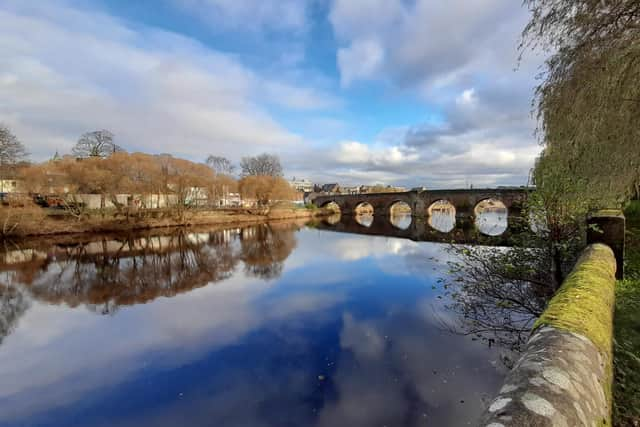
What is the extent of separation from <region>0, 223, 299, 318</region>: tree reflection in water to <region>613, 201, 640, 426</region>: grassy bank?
11.0 meters

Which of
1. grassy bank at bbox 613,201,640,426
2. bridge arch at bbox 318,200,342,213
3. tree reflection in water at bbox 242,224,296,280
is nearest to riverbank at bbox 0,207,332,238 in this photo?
tree reflection in water at bbox 242,224,296,280

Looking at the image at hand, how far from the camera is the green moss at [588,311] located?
1989mm

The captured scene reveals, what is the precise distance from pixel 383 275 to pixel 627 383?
10.1 metres

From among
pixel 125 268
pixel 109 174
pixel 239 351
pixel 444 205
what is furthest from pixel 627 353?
pixel 444 205

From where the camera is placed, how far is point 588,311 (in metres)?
2.29

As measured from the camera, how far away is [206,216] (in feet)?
110

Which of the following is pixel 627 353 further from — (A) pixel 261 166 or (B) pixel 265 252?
(A) pixel 261 166

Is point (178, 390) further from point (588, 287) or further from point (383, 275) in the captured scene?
point (383, 275)

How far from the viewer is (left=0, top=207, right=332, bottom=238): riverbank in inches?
854

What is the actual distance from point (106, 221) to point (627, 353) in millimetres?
30761

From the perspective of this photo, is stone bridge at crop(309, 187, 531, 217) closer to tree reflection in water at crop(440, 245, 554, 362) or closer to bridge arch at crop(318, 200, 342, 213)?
bridge arch at crop(318, 200, 342, 213)

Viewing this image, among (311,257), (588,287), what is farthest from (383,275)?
(588,287)

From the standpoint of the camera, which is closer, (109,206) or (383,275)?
(383,275)

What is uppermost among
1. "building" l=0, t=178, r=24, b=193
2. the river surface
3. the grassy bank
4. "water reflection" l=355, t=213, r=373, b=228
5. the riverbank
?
"building" l=0, t=178, r=24, b=193
